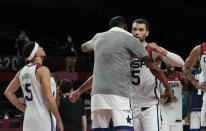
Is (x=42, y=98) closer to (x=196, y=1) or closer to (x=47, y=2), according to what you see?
(x=196, y=1)

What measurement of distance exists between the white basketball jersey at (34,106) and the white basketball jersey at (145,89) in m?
1.12

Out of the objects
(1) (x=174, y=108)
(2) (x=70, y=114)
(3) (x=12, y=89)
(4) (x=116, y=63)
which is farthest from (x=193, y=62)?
(1) (x=174, y=108)

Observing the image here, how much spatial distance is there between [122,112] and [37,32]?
22321 mm

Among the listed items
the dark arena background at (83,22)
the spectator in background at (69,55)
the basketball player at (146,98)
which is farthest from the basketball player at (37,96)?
the spectator in background at (69,55)

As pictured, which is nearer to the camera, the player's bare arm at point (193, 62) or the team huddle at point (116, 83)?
the team huddle at point (116, 83)

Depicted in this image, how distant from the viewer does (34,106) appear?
5102mm

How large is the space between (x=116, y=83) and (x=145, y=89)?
93cm

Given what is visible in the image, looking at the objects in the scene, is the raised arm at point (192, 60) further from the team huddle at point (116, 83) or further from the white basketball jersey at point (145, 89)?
the white basketball jersey at point (145, 89)

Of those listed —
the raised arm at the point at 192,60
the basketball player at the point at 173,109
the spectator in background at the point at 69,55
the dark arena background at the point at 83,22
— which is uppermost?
the dark arena background at the point at 83,22

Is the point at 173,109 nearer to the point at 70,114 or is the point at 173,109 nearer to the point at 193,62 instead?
the point at 70,114

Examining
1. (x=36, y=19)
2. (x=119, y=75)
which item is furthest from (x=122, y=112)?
(x=36, y=19)

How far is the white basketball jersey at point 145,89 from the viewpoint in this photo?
534 cm

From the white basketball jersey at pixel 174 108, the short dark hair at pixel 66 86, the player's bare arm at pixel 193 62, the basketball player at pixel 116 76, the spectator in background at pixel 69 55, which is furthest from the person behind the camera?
the spectator in background at pixel 69 55

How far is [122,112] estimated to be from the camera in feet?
15.1
